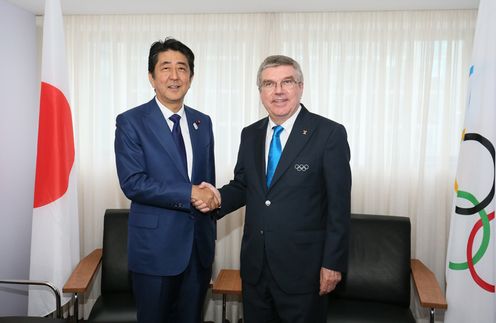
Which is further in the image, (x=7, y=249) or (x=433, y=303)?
(x=7, y=249)

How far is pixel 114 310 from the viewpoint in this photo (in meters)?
2.71

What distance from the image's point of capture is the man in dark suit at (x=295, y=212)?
1.94 m

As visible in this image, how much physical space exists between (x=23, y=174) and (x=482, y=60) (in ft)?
11.2

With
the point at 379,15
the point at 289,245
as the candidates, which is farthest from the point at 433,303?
the point at 379,15

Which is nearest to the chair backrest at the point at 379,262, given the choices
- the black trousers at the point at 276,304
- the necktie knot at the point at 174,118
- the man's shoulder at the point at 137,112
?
the black trousers at the point at 276,304

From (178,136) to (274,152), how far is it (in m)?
0.50

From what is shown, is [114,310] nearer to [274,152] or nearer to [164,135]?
[164,135]

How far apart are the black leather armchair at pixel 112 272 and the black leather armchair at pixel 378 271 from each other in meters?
1.44

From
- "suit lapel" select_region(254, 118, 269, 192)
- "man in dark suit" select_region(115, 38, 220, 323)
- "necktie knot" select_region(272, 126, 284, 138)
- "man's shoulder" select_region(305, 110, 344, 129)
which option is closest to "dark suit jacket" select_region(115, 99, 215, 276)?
"man in dark suit" select_region(115, 38, 220, 323)

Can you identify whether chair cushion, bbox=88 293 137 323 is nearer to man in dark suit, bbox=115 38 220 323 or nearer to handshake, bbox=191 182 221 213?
man in dark suit, bbox=115 38 220 323

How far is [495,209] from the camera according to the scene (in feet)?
7.55

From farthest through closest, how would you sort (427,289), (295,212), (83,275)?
(83,275), (427,289), (295,212)

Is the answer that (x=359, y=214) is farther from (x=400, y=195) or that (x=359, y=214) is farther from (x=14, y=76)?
(x=14, y=76)

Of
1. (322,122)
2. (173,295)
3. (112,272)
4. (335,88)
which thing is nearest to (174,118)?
(322,122)
